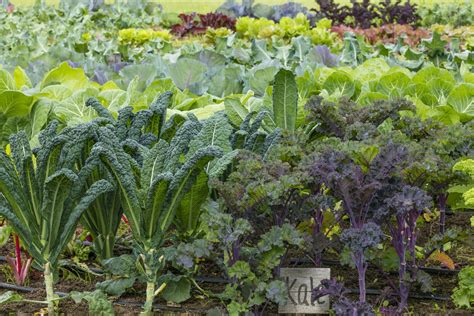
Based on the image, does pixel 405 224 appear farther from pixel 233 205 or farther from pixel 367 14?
pixel 367 14

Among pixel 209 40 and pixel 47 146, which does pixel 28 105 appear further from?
pixel 209 40

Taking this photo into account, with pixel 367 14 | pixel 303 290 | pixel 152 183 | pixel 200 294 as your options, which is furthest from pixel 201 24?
pixel 303 290

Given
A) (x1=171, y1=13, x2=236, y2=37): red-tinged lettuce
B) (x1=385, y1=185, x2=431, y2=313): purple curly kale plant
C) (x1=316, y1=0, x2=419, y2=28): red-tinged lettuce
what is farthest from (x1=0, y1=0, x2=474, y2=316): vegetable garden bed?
(x1=316, y1=0, x2=419, y2=28): red-tinged lettuce

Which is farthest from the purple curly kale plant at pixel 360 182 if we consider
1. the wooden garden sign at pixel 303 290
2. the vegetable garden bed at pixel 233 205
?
the wooden garden sign at pixel 303 290

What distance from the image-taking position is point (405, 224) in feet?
9.57

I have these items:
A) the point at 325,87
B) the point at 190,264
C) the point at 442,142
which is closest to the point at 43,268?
the point at 190,264

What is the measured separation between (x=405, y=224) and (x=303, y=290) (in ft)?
1.63

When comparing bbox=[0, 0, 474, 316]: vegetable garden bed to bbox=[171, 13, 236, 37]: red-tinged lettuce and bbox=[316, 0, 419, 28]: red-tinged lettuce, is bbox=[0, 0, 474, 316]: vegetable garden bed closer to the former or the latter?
bbox=[171, 13, 236, 37]: red-tinged lettuce

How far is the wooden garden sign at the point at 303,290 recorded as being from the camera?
271 cm

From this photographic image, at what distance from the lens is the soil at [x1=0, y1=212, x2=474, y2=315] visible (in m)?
2.80

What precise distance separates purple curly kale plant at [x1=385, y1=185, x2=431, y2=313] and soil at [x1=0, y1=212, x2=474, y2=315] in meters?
0.07

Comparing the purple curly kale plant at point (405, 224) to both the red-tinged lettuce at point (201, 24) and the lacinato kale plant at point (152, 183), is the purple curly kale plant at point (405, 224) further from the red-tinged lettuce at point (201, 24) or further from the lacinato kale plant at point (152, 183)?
the red-tinged lettuce at point (201, 24)

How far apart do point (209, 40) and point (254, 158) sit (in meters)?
8.63

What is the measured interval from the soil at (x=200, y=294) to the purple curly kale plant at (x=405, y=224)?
0.23 ft
